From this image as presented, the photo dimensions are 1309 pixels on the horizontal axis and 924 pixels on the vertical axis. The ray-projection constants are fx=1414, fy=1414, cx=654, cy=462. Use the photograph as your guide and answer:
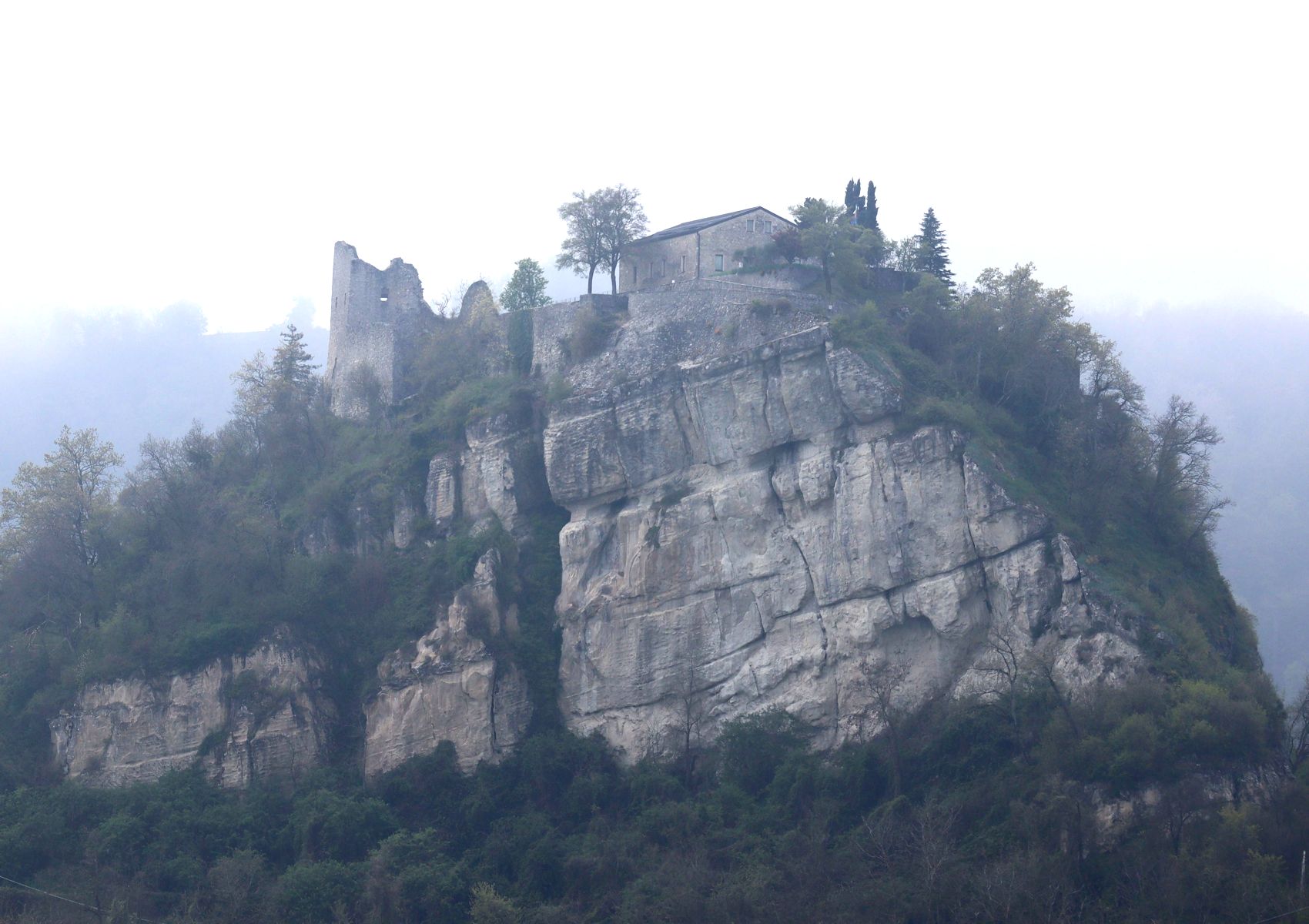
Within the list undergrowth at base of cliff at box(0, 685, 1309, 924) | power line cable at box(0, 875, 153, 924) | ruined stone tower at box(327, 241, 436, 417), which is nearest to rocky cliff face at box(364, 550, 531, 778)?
undergrowth at base of cliff at box(0, 685, 1309, 924)

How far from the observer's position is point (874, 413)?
1657 inches

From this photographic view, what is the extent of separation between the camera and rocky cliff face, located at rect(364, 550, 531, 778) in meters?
43.9

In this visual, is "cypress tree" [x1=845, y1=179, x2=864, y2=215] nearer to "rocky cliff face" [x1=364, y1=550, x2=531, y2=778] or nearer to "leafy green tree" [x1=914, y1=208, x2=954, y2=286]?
"leafy green tree" [x1=914, y1=208, x2=954, y2=286]

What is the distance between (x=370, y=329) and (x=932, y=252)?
22.2 metres

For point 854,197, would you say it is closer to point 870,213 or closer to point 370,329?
point 870,213

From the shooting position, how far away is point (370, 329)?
56.6 m

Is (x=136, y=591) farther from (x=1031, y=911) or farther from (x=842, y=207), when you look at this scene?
(x=1031, y=911)

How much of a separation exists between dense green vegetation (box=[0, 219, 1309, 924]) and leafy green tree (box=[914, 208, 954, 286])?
2.40 meters

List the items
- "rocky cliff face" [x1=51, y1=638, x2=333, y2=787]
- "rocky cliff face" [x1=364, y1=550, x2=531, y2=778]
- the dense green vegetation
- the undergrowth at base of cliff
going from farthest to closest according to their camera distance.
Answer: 1. "rocky cliff face" [x1=364, y1=550, x2=531, y2=778]
2. "rocky cliff face" [x1=51, y1=638, x2=333, y2=787]
3. the dense green vegetation
4. the undergrowth at base of cliff

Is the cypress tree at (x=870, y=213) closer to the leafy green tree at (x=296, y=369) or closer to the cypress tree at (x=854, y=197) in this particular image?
the cypress tree at (x=854, y=197)

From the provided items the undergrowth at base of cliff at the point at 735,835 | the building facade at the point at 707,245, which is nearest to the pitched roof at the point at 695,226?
the building facade at the point at 707,245

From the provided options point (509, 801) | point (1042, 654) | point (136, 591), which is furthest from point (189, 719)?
point (1042, 654)

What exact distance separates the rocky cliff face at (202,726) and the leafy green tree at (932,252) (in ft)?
85.5

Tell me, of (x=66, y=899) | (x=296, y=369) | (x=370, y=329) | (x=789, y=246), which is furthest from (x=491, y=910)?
(x=296, y=369)
